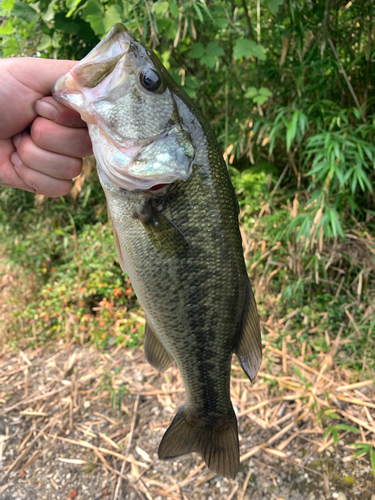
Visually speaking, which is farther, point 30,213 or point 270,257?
point 30,213

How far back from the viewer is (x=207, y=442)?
4.28 ft

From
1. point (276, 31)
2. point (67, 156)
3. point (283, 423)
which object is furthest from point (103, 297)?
point (276, 31)

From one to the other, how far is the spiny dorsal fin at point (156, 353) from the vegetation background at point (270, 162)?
1.39m

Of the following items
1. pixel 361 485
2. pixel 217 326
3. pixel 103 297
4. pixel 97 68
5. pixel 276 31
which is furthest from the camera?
pixel 103 297

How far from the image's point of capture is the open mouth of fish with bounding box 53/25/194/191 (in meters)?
0.97

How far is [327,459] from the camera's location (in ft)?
6.81

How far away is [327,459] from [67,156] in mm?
2377

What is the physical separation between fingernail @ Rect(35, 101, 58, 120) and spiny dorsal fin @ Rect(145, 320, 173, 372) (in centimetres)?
90

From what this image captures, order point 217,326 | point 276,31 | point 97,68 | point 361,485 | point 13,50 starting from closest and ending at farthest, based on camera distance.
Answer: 1. point 97,68
2. point 217,326
3. point 361,485
4. point 13,50
5. point 276,31

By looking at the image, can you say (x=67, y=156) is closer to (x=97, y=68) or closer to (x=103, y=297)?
(x=97, y=68)

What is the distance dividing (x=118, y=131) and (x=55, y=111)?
34 cm

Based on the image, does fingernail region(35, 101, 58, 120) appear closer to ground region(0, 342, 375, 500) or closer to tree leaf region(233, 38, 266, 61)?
tree leaf region(233, 38, 266, 61)

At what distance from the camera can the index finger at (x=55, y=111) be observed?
45.8 inches

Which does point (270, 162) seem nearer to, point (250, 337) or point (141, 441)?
point (250, 337)
